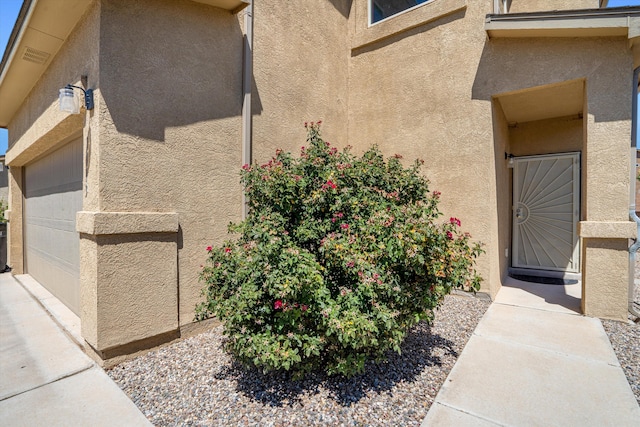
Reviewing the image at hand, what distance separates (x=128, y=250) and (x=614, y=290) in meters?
6.90

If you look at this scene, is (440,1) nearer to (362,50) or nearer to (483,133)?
(362,50)

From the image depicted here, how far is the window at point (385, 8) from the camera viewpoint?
7227 millimetres

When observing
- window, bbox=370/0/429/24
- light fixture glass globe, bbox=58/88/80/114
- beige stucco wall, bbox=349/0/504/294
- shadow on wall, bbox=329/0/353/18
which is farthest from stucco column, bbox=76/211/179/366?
window, bbox=370/0/429/24

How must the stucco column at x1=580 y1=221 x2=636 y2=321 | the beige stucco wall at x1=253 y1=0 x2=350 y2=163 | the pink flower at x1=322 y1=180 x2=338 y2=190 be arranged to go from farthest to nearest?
the beige stucco wall at x1=253 y1=0 x2=350 y2=163 → the stucco column at x1=580 y1=221 x2=636 y2=321 → the pink flower at x1=322 y1=180 x2=338 y2=190

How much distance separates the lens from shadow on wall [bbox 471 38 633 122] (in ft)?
15.9

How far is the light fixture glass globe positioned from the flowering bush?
7.72ft

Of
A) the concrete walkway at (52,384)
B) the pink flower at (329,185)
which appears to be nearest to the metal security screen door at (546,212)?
the pink flower at (329,185)

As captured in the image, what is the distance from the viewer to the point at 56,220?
19.7 feet

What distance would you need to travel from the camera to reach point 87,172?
396cm

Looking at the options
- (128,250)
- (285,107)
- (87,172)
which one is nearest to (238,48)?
(285,107)

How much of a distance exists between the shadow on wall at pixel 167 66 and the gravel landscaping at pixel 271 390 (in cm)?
282

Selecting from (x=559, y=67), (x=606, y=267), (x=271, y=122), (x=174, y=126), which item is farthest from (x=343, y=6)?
(x=606, y=267)

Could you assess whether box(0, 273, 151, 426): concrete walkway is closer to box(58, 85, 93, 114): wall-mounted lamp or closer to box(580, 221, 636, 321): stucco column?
box(58, 85, 93, 114): wall-mounted lamp

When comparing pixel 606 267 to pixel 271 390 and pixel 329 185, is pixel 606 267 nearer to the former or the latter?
pixel 329 185
